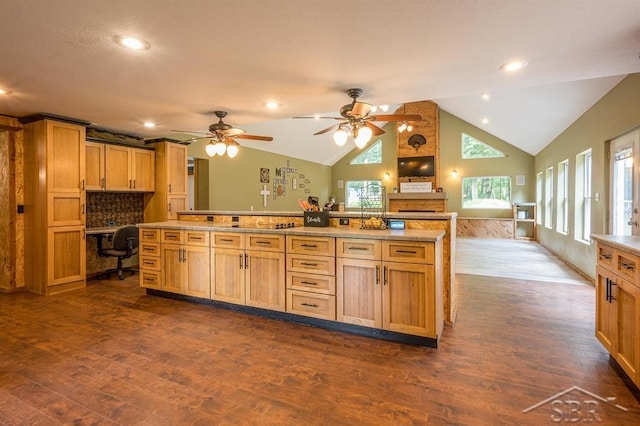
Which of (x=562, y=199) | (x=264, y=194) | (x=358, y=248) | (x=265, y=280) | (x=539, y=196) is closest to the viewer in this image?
(x=358, y=248)

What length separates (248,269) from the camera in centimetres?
338

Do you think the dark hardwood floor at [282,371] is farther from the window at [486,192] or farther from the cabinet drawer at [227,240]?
the window at [486,192]

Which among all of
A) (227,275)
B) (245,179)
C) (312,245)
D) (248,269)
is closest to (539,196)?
(245,179)

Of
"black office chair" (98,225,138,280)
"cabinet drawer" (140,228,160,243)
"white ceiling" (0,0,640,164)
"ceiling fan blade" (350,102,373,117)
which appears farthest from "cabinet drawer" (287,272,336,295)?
"black office chair" (98,225,138,280)

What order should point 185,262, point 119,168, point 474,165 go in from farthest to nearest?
point 474,165, point 119,168, point 185,262

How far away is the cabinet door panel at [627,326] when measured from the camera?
1.88 meters

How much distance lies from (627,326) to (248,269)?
9.74 ft

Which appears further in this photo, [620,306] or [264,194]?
[264,194]

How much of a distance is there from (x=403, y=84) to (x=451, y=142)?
8.73 meters

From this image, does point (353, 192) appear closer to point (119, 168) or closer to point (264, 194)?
point (264, 194)

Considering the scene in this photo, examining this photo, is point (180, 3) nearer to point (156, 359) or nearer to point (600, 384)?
point (156, 359)

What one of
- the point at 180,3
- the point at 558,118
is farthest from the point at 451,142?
the point at 180,3

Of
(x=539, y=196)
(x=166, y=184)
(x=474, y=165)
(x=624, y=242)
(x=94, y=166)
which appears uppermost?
(x=474, y=165)

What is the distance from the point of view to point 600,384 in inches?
82.7
